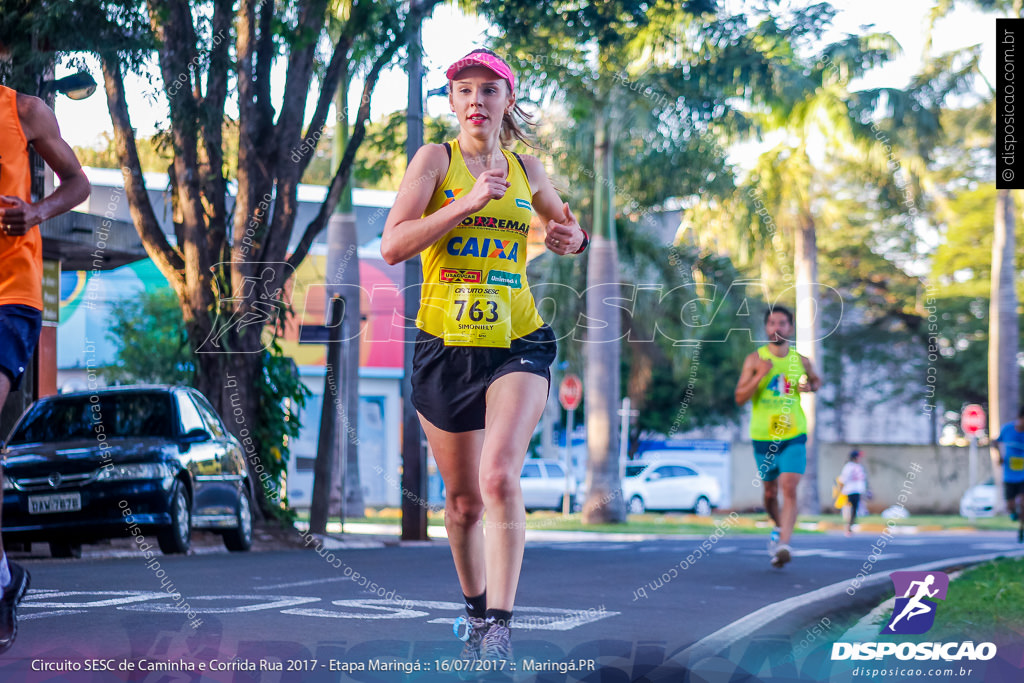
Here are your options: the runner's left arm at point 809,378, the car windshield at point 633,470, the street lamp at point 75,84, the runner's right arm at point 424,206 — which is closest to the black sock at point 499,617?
the runner's right arm at point 424,206

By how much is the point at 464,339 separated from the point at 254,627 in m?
2.11

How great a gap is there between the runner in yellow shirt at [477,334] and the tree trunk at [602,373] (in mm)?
20065

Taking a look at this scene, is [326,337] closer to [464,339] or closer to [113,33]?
[113,33]

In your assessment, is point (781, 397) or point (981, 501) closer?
point (781, 397)

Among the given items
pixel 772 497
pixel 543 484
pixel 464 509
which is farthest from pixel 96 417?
pixel 543 484

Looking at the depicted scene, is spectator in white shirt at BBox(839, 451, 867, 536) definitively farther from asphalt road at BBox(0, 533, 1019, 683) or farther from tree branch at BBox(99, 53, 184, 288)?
tree branch at BBox(99, 53, 184, 288)

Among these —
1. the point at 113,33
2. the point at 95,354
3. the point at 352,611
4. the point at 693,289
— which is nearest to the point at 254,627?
the point at 352,611

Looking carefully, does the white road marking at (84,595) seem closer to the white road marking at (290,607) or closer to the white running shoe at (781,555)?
the white road marking at (290,607)

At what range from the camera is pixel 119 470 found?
1098cm

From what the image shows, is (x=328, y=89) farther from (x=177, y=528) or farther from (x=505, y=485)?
(x=505, y=485)

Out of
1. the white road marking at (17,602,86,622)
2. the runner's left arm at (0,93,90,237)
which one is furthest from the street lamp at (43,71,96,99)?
the runner's left arm at (0,93,90,237)

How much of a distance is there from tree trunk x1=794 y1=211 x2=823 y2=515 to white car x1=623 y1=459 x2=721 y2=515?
3.92 metres

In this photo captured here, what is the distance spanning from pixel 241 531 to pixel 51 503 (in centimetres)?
281

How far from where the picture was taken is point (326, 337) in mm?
16328
